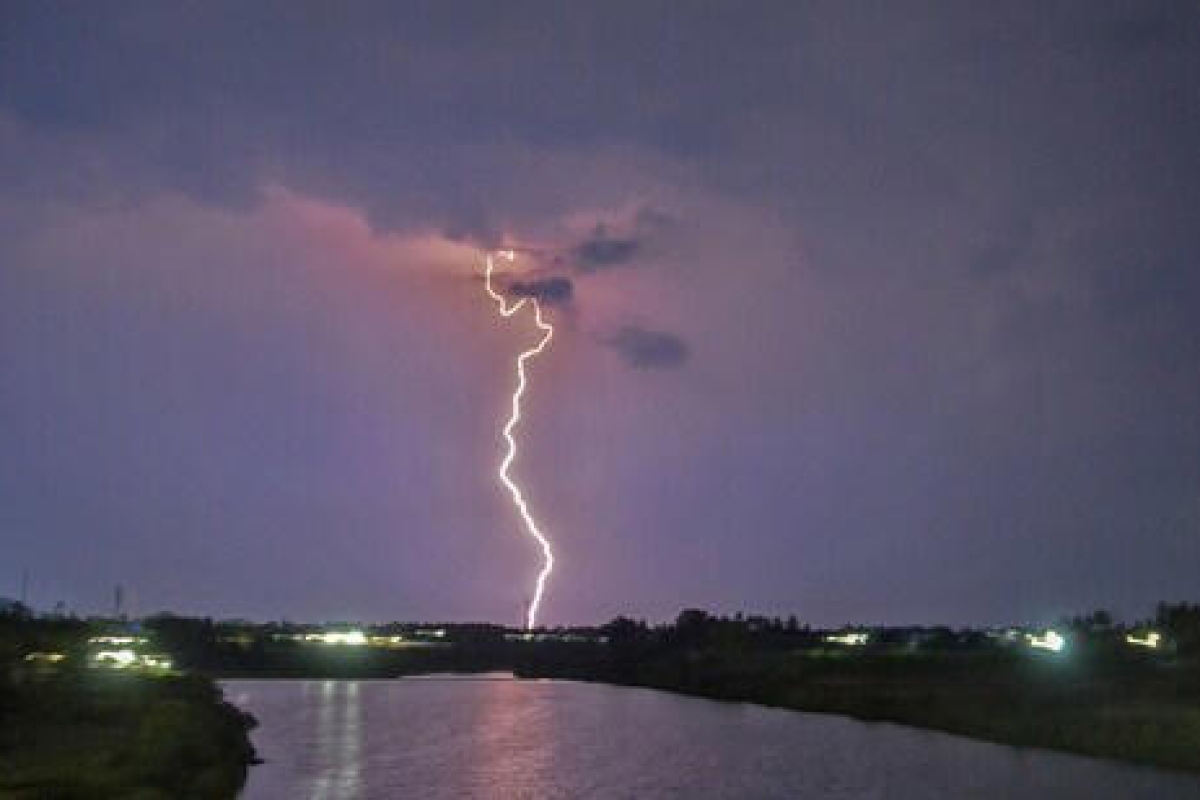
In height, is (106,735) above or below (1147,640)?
below

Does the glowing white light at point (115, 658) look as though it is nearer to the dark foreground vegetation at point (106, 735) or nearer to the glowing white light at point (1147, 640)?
the dark foreground vegetation at point (106, 735)

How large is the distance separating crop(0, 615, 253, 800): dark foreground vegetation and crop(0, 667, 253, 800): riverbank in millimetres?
49

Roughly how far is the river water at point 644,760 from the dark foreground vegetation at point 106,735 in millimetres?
2294

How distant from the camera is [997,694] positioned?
86.6m

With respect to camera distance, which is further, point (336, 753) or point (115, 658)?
point (115, 658)

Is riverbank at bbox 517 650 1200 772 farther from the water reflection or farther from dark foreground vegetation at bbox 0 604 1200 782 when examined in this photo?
the water reflection

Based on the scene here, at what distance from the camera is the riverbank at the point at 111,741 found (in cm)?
3825

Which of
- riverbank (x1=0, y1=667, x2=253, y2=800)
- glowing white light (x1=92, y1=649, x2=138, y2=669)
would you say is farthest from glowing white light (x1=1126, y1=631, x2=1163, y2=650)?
glowing white light (x1=92, y1=649, x2=138, y2=669)

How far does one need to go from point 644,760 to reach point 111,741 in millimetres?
23790

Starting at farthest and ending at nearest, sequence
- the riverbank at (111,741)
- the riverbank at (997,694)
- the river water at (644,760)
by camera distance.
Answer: the riverbank at (997,694) → the river water at (644,760) → the riverbank at (111,741)

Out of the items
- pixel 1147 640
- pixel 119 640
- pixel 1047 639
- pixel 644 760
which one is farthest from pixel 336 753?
pixel 1047 639

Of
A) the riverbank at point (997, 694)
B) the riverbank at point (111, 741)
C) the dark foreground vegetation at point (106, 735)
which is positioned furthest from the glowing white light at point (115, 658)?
the riverbank at point (997, 694)

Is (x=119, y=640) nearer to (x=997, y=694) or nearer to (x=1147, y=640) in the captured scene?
(x=997, y=694)

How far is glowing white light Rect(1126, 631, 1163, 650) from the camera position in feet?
412
